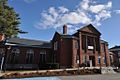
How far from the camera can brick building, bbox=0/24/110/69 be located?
3764 centimetres

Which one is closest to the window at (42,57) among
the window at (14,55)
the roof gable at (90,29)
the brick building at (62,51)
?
the brick building at (62,51)

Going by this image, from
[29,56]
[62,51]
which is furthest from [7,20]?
[62,51]

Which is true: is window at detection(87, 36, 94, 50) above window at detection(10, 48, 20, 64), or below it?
above

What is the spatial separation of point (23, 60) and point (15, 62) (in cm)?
198

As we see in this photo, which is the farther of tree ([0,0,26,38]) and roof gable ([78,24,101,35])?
roof gable ([78,24,101,35])

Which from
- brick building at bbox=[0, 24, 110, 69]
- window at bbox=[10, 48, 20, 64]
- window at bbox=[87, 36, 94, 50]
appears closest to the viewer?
brick building at bbox=[0, 24, 110, 69]

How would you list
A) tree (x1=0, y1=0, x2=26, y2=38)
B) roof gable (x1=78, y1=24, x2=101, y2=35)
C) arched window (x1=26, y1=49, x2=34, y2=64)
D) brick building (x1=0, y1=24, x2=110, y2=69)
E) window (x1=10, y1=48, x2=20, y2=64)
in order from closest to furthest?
1. tree (x1=0, y1=0, x2=26, y2=38)
2. brick building (x1=0, y1=24, x2=110, y2=69)
3. window (x1=10, y1=48, x2=20, y2=64)
4. arched window (x1=26, y1=49, x2=34, y2=64)
5. roof gable (x1=78, y1=24, x2=101, y2=35)

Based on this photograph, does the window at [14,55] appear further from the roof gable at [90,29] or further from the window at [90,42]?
the window at [90,42]

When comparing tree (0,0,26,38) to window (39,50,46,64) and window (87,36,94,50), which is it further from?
window (87,36,94,50)

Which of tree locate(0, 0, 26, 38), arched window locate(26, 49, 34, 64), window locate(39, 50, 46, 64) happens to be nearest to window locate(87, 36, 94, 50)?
window locate(39, 50, 46, 64)

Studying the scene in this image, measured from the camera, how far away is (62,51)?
125 feet

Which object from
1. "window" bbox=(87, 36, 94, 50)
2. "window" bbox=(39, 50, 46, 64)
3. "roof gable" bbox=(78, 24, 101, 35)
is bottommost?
"window" bbox=(39, 50, 46, 64)

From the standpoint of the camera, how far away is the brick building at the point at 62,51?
123 ft

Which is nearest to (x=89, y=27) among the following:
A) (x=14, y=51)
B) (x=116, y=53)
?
(x=14, y=51)
